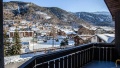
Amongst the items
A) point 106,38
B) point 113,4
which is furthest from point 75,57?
point 106,38

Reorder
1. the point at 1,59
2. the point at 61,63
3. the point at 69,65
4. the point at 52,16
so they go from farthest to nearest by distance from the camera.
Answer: the point at 52,16, the point at 69,65, the point at 61,63, the point at 1,59

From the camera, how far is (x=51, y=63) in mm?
3738

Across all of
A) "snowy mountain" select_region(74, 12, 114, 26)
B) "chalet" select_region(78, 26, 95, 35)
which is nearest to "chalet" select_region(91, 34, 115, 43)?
"snowy mountain" select_region(74, 12, 114, 26)

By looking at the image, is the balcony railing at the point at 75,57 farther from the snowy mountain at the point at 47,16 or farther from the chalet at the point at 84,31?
→ the snowy mountain at the point at 47,16

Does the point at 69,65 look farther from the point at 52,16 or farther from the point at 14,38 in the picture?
the point at 52,16

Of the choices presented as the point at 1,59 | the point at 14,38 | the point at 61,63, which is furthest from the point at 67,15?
the point at 1,59

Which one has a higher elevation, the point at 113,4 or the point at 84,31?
the point at 113,4

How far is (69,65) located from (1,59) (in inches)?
144

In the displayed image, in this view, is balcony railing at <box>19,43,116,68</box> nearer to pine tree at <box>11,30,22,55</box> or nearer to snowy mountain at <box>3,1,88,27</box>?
pine tree at <box>11,30,22,55</box>

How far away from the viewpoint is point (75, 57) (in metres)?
5.00

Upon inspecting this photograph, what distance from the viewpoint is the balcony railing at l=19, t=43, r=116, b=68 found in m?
3.34

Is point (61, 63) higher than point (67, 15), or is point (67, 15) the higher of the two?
point (67, 15)

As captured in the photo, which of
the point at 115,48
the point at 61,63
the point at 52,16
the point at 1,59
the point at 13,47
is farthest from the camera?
the point at 52,16

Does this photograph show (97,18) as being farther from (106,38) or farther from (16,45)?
(106,38)
